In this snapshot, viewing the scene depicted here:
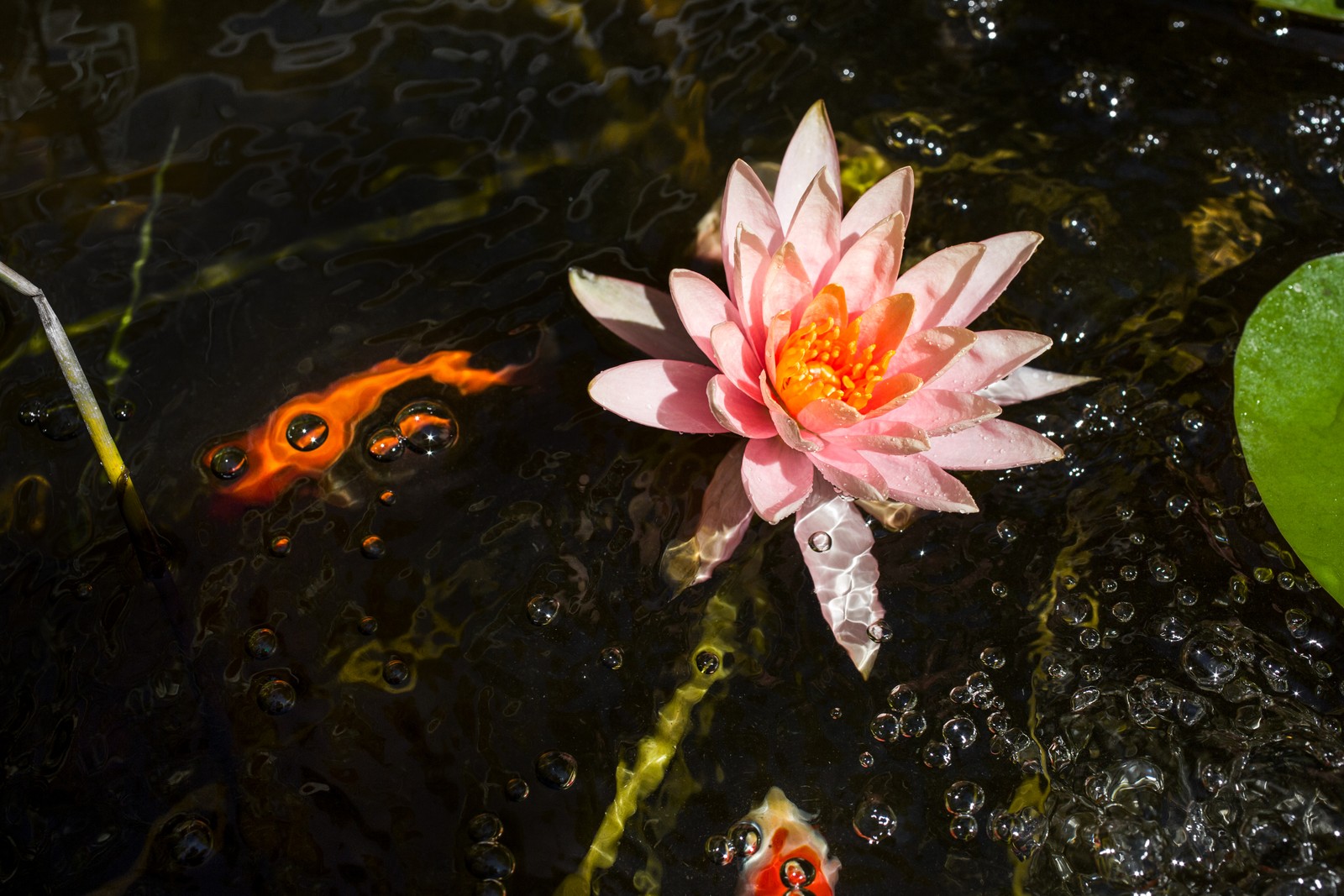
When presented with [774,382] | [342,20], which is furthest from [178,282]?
[774,382]

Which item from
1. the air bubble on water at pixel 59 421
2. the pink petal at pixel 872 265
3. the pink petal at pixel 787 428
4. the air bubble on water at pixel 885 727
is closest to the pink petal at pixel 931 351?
the pink petal at pixel 872 265

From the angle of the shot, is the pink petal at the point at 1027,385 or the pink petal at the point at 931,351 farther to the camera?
the pink petal at the point at 1027,385

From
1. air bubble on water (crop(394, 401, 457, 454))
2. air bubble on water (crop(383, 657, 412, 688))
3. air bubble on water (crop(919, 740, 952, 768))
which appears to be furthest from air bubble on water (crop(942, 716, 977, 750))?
air bubble on water (crop(394, 401, 457, 454))

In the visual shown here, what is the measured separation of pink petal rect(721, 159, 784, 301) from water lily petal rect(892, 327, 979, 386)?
29 centimetres

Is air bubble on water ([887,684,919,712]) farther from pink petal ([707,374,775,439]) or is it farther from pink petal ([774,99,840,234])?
pink petal ([774,99,840,234])

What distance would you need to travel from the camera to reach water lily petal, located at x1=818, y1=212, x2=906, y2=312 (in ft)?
5.11

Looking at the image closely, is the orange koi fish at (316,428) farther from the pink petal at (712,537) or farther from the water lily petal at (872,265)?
the water lily petal at (872,265)

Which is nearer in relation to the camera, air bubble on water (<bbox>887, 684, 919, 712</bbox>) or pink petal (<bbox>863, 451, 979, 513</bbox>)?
pink petal (<bbox>863, 451, 979, 513</bbox>)

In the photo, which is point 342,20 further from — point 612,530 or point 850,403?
point 850,403

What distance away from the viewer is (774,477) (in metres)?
1.56

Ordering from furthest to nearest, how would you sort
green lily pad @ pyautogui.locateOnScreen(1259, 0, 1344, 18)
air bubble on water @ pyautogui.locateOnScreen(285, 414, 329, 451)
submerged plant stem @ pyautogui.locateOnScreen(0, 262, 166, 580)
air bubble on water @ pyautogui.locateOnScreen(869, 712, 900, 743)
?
green lily pad @ pyautogui.locateOnScreen(1259, 0, 1344, 18) → air bubble on water @ pyautogui.locateOnScreen(285, 414, 329, 451) → air bubble on water @ pyautogui.locateOnScreen(869, 712, 900, 743) → submerged plant stem @ pyautogui.locateOnScreen(0, 262, 166, 580)

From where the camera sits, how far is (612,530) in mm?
1761

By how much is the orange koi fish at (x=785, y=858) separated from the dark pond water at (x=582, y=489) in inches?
1.4

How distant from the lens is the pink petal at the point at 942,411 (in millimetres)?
1464
